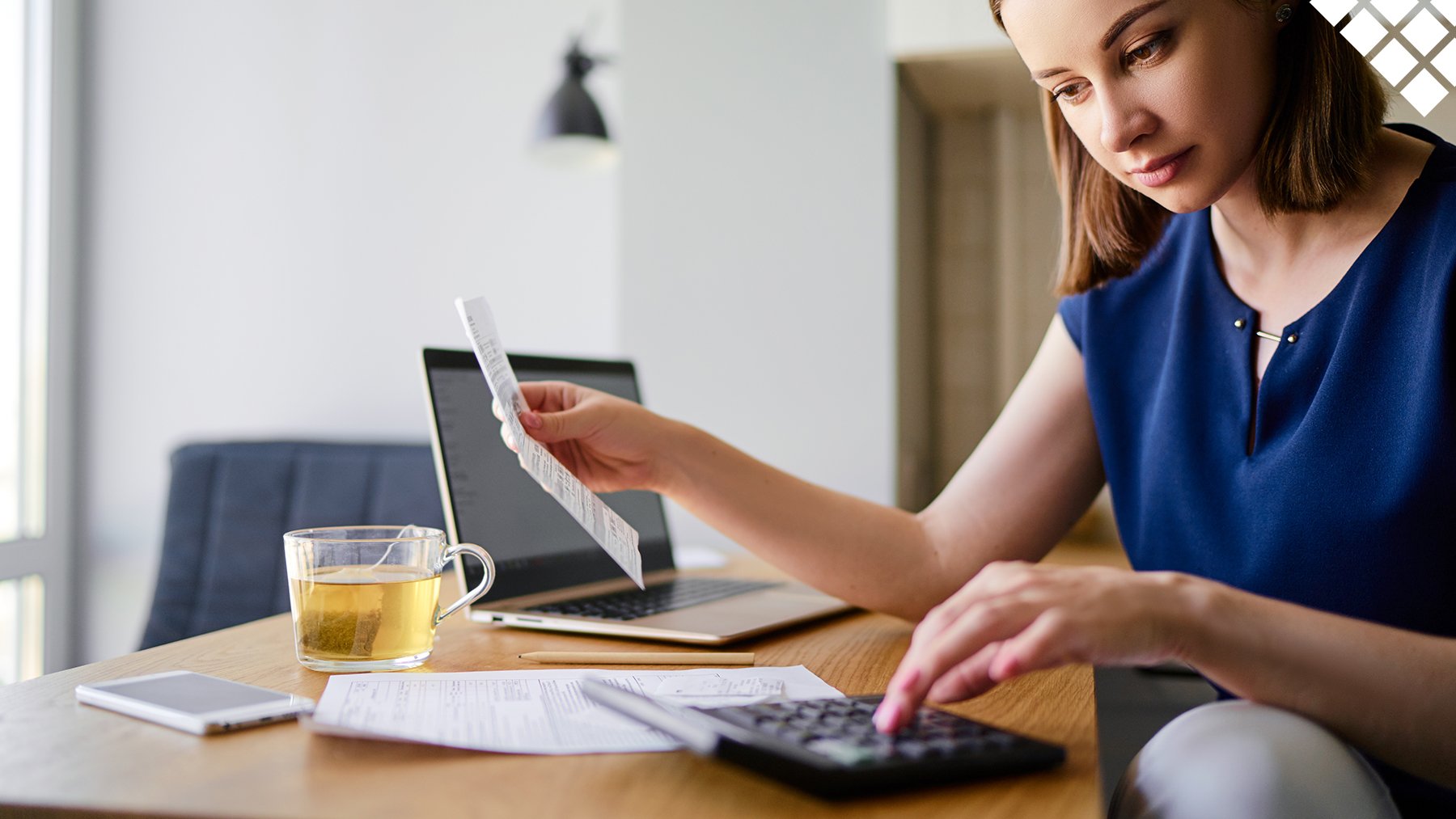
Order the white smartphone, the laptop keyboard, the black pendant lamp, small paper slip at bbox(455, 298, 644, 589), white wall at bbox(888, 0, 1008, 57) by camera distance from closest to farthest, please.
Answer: the white smartphone
small paper slip at bbox(455, 298, 644, 589)
the laptop keyboard
white wall at bbox(888, 0, 1008, 57)
the black pendant lamp

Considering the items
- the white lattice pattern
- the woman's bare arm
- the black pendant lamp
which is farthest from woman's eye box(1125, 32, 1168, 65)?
the black pendant lamp

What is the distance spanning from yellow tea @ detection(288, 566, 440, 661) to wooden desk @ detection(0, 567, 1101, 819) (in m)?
0.06

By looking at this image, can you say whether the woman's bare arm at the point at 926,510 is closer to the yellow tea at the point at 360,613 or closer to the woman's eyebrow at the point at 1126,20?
the yellow tea at the point at 360,613

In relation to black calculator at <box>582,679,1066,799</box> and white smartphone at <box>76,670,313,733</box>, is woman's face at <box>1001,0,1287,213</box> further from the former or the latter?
white smartphone at <box>76,670,313,733</box>

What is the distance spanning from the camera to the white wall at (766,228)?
200cm

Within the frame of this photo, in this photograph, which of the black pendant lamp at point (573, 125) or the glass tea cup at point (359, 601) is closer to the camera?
the glass tea cup at point (359, 601)

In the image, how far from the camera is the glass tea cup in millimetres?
764

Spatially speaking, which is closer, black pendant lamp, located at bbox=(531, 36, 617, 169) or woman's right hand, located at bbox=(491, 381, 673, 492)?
woman's right hand, located at bbox=(491, 381, 673, 492)

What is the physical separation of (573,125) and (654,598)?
1.23 metres

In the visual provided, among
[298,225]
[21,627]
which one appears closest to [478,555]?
[298,225]

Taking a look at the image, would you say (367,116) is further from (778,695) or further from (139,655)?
(778,695)

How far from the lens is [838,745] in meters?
0.52

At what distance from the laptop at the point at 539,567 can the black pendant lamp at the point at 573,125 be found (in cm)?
95

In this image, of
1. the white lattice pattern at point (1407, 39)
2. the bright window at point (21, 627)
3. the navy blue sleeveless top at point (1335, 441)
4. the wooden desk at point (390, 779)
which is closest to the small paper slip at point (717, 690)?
the wooden desk at point (390, 779)
